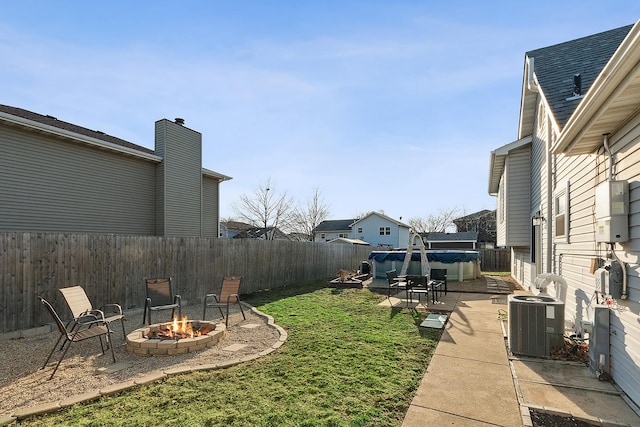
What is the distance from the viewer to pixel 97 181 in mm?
11461

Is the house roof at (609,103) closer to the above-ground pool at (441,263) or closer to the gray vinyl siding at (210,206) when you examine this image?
the above-ground pool at (441,263)

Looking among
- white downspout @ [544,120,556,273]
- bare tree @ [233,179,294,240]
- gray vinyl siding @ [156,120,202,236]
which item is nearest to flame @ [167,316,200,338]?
white downspout @ [544,120,556,273]

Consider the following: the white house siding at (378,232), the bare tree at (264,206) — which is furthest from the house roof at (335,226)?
the bare tree at (264,206)

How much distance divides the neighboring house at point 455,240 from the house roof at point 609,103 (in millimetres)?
32633

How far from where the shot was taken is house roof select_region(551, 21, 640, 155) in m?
2.59

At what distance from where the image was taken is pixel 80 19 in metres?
7.26

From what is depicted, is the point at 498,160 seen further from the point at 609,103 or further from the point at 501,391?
the point at 501,391

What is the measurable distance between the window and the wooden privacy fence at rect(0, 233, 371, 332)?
8.84 m

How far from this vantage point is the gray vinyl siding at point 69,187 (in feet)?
31.1

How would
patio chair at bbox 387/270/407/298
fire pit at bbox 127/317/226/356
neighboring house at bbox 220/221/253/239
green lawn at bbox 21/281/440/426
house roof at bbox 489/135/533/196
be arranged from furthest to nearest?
1. neighboring house at bbox 220/221/253/239
2. house roof at bbox 489/135/533/196
3. patio chair at bbox 387/270/407/298
4. fire pit at bbox 127/317/226/356
5. green lawn at bbox 21/281/440/426

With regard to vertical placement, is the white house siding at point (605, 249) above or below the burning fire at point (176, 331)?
above

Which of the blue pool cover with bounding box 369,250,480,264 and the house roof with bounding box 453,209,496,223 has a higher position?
the house roof with bounding box 453,209,496,223

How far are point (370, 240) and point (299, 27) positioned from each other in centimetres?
3722

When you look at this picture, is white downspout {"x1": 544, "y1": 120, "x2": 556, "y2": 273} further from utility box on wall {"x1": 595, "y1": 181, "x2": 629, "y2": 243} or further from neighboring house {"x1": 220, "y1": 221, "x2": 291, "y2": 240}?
neighboring house {"x1": 220, "y1": 221, "x2": 291, "y2": 240}
